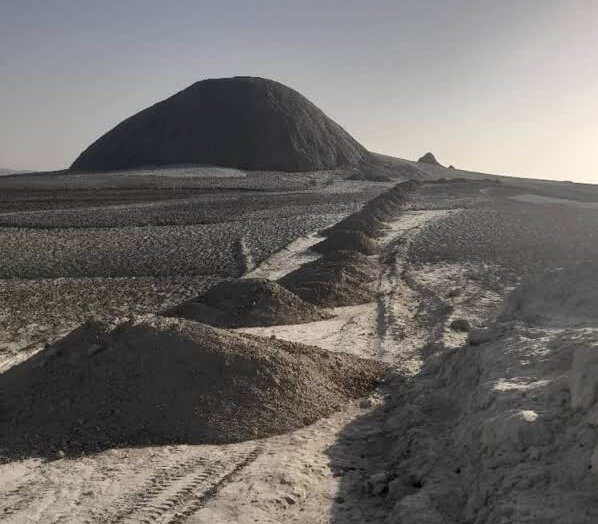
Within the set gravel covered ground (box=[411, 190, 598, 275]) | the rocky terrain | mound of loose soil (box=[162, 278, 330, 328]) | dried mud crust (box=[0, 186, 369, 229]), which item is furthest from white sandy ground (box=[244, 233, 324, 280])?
dried mud crust (box=[0, 186, 369, 229])

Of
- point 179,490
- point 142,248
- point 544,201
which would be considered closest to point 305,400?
point 179,490

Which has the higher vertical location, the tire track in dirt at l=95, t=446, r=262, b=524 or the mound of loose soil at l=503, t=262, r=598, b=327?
the mound of loose soil at l=503, t=262, r=598, b=327

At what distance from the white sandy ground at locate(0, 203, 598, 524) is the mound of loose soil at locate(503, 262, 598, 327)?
0.71m

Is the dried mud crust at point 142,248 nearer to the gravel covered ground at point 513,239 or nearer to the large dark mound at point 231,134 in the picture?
the gravel covered ground at point 513,239

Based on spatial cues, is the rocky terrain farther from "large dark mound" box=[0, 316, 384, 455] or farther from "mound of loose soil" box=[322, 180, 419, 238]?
"mound of loose soil" box=[322, 180, 419, 238]

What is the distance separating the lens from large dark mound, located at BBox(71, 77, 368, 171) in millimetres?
62406

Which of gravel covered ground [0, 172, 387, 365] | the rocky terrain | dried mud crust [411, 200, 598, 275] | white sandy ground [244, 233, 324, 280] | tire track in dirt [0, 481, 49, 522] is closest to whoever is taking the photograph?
the rocky terrain

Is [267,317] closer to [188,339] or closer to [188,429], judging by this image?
[188,339]

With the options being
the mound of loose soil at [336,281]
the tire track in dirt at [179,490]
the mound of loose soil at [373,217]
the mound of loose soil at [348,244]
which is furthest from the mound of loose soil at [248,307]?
the mound of loose soil at [373,217]

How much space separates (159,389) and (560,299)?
5.51 m

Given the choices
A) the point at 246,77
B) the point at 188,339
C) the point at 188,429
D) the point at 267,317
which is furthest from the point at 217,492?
the point at 246,77

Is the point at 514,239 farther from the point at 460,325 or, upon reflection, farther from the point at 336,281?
the point at 460,325

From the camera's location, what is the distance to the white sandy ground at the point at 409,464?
186 inches

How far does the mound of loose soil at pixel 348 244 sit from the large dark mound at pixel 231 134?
4102 centimetres
